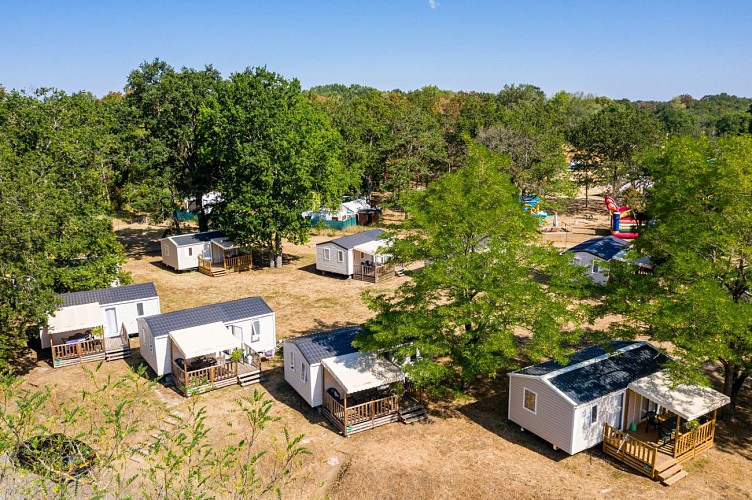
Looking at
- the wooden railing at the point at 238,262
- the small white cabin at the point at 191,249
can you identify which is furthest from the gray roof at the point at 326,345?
the small white cabin at the point at 191,249

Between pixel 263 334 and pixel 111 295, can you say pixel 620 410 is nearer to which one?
pixel 263 334

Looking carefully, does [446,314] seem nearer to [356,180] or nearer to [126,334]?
[126,334]

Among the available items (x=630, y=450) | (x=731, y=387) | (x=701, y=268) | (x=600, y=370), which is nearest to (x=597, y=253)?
(x=731, y=387)

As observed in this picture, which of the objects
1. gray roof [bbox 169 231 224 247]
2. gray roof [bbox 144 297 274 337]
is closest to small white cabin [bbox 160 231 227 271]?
gray roof [bbox 169 231 224 247]

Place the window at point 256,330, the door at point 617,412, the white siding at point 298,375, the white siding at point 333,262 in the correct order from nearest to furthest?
the door at point 617,412
the white siding at point 298,375
the window at point 256,330
the white siding at point 333,262

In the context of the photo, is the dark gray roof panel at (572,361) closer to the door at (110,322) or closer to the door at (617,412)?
the door at (617,412)

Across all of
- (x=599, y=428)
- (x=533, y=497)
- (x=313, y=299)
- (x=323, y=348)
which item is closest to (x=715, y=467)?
(x=599, y=428)
